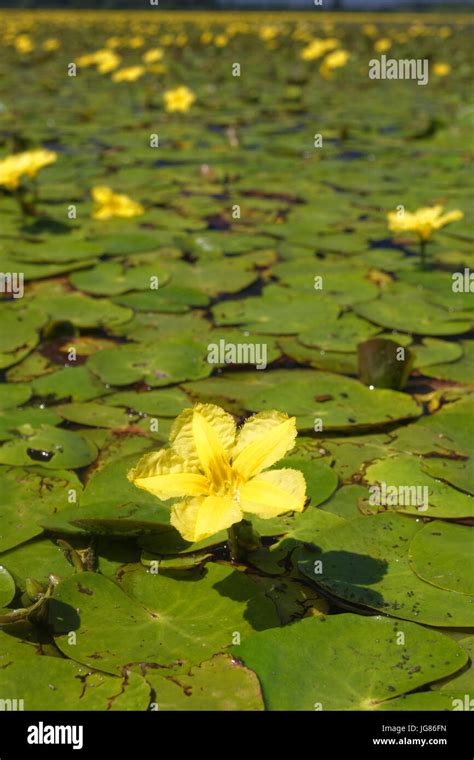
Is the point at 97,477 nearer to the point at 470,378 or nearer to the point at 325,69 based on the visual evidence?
the point at 470,378

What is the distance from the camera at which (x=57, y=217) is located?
12.4 ft

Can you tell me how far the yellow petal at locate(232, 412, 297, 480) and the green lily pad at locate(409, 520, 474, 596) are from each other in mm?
384

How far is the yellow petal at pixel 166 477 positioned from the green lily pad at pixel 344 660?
10.1 inches

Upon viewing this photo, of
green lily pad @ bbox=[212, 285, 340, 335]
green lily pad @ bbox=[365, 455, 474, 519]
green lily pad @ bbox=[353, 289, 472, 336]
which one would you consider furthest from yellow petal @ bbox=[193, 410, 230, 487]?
green lily pad @ bbox=[353, 289, 472, 336]

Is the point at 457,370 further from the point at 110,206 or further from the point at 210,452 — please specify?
the point at 110,206

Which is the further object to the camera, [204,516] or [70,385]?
[70,385]

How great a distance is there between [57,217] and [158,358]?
1.68m

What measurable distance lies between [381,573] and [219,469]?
0.39m

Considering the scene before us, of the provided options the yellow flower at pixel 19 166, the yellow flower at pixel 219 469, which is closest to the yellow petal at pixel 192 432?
the yellow flower at pixel 219 469

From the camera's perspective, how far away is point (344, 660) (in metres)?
1.28

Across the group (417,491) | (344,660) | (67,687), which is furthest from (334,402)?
(67,687)

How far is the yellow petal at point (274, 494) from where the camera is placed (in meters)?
1.23

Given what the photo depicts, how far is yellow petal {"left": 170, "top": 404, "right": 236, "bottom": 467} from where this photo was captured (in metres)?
1.34
